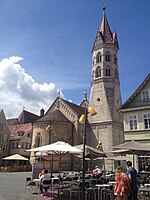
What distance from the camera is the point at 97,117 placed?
4369cm

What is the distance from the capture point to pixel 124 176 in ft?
25.4

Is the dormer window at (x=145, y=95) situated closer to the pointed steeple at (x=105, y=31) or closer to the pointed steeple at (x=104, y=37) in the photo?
the pointed steeple at (x=104, y=37)

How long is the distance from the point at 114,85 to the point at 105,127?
958 cm

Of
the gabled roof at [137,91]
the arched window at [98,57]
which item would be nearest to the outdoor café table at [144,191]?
the gabled roof at [137,91]

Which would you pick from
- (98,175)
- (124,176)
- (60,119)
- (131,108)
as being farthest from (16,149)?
(124,176)

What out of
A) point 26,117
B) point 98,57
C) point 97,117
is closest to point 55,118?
point 97,117

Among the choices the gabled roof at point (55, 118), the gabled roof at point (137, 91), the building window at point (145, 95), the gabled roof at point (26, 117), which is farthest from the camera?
the gabled roof at point (26, 117)

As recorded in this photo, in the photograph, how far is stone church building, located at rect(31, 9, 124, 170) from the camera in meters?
42.1

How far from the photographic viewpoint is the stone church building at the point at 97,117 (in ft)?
138

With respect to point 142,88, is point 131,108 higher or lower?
lower

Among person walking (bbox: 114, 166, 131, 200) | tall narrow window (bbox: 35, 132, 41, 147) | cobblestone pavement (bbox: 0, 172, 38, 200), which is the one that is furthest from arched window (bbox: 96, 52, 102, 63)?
person walking (bbox: 114, 166, 131, 200)

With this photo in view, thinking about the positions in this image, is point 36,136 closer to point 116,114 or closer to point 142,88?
point 116,114

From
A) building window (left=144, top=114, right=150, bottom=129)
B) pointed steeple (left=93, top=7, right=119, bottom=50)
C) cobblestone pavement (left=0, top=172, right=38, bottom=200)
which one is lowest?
cobblestone pavement (left=0, top=172, right=38, bottom=200)

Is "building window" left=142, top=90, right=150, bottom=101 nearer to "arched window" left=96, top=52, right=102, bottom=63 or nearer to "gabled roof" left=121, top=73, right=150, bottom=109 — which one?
"gabled roof" left=121, top=73, right=150, bottom=109
